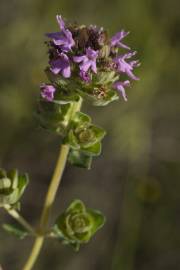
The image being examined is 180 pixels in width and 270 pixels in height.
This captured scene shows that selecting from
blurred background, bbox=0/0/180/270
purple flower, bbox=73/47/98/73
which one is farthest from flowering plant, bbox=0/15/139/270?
blurred background, bbox=0/0/180/270

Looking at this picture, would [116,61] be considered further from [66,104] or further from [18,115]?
[18,115]

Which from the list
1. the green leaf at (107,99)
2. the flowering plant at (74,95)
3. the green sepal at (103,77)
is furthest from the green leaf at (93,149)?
the green sepal at (103,77)

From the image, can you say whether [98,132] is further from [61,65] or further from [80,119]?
[61,65]

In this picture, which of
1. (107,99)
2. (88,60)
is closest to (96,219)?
(107,99)

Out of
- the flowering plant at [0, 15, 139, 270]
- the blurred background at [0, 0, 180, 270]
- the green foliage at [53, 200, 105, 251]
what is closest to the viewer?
the flowering plant at [0, 15, 139, 270]

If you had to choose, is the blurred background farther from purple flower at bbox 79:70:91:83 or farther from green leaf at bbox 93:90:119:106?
purple flower at bbox 79:70:91:83

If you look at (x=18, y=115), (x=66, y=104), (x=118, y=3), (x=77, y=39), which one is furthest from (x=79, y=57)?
(x=118, y=3)
